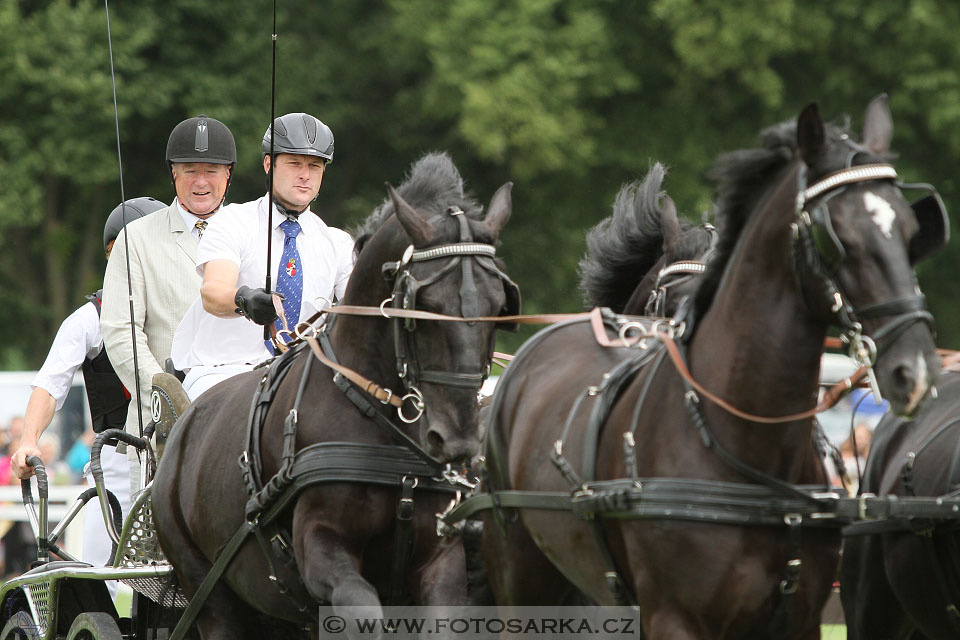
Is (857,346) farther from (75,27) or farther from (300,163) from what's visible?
(75,27)

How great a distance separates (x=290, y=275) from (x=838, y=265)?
2861 millimetres

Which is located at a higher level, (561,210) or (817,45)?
(817,45)

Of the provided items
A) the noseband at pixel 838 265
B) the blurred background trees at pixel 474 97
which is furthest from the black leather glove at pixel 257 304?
the blurred background trees at pixel 474 97

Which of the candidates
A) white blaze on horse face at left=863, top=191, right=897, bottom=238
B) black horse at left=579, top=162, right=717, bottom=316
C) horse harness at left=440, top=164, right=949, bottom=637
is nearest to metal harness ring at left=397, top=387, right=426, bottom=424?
horse harness at left=440, top=164, right=949, bottom=637

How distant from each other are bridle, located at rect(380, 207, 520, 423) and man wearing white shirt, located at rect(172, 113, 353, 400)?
41.9 inches

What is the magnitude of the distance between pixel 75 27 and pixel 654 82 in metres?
8.97

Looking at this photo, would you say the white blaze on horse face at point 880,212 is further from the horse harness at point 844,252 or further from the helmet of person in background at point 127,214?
the helmet of person in background at point 127,214

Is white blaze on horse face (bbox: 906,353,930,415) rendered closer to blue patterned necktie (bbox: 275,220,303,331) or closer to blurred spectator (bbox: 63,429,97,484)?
blue patterned necktie (bbox: 275,220,303,331)

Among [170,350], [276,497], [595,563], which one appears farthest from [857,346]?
[170,350]

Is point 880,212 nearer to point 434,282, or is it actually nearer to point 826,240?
point 826,240

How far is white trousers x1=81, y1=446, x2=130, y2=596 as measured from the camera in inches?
273

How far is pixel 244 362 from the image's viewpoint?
622cm

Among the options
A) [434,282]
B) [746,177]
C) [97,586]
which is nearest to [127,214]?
[97,586]

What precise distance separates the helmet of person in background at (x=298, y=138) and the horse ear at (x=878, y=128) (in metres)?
2.60
